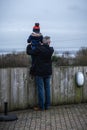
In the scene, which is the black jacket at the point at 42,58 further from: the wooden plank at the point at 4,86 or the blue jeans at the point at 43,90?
the wooden plank at the point at 4,86

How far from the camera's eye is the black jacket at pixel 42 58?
9578 mm

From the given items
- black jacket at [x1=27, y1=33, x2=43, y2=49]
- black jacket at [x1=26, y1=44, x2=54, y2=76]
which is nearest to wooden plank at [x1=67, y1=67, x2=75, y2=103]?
black jacket at [x1=26, y1=44, x2=54, y2=76]

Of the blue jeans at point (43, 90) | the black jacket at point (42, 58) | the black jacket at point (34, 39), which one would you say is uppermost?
the black jacket at point (34, 39)

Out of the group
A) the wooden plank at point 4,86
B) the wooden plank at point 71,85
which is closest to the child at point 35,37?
the wooden plank at point 4,86

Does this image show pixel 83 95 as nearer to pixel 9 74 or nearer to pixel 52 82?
pixel 52 82

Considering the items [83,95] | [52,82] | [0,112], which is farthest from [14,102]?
[83,95]

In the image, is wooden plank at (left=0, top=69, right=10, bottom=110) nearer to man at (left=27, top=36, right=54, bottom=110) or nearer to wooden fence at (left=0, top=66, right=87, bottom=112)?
wooden fence at (left=0, top=66, right=87, bottom=112)

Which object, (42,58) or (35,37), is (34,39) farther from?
(42,58)

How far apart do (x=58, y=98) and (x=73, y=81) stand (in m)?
0.60

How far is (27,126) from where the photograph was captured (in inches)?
320

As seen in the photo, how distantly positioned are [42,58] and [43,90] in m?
0.76

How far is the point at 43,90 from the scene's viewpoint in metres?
9.82

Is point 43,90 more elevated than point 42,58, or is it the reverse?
point 42,58

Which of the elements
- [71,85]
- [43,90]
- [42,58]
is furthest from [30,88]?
[71,85]
